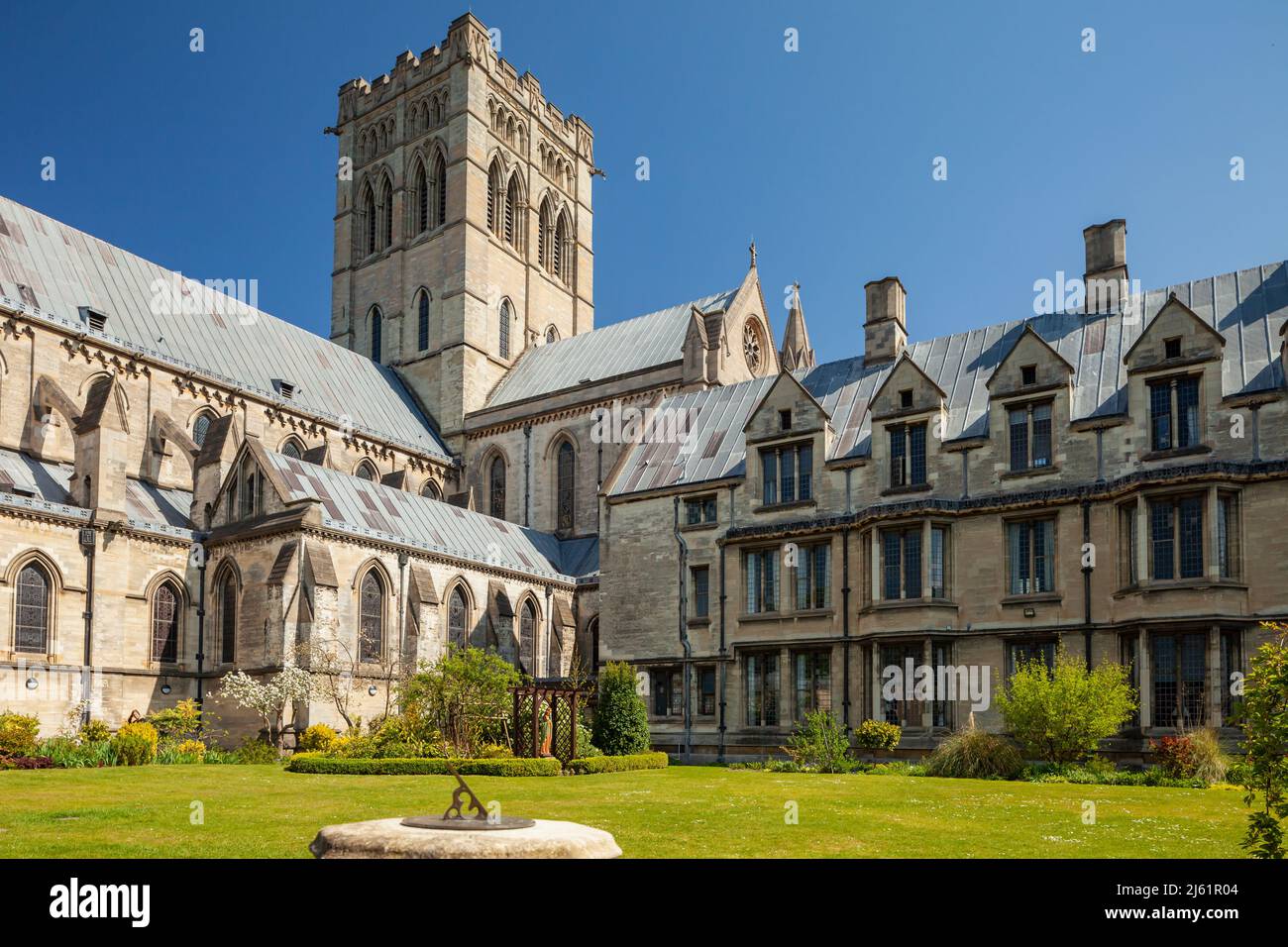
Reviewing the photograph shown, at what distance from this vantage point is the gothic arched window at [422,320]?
69.0 metres

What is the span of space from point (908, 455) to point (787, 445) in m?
4.11

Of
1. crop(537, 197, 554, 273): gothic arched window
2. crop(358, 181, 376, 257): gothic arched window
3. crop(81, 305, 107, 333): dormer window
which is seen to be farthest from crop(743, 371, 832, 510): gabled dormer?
crop(358, 181, 376, 257): gothic arched window

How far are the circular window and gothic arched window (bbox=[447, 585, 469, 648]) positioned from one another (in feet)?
67.2

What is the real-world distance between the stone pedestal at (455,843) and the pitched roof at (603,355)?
155ft

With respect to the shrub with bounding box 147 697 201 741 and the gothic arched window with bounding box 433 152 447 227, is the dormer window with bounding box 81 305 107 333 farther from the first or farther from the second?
the gothic arched window with bounding box 433 152 447 227

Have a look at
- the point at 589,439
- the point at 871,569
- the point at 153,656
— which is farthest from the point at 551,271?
the point at 871,569

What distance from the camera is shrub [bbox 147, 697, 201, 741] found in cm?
3719

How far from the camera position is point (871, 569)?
1310 inches

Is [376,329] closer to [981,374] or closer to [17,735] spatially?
[17,735]

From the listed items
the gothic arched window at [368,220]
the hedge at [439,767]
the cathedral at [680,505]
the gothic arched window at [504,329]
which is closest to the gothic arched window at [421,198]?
the gothic arched window at [368,220]

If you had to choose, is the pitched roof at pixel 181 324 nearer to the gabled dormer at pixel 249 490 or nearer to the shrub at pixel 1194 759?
the gabled dormer at pixel 249 490

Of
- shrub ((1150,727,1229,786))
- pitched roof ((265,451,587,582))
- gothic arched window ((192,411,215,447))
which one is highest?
gothic arched window ((192,411,215,447))
